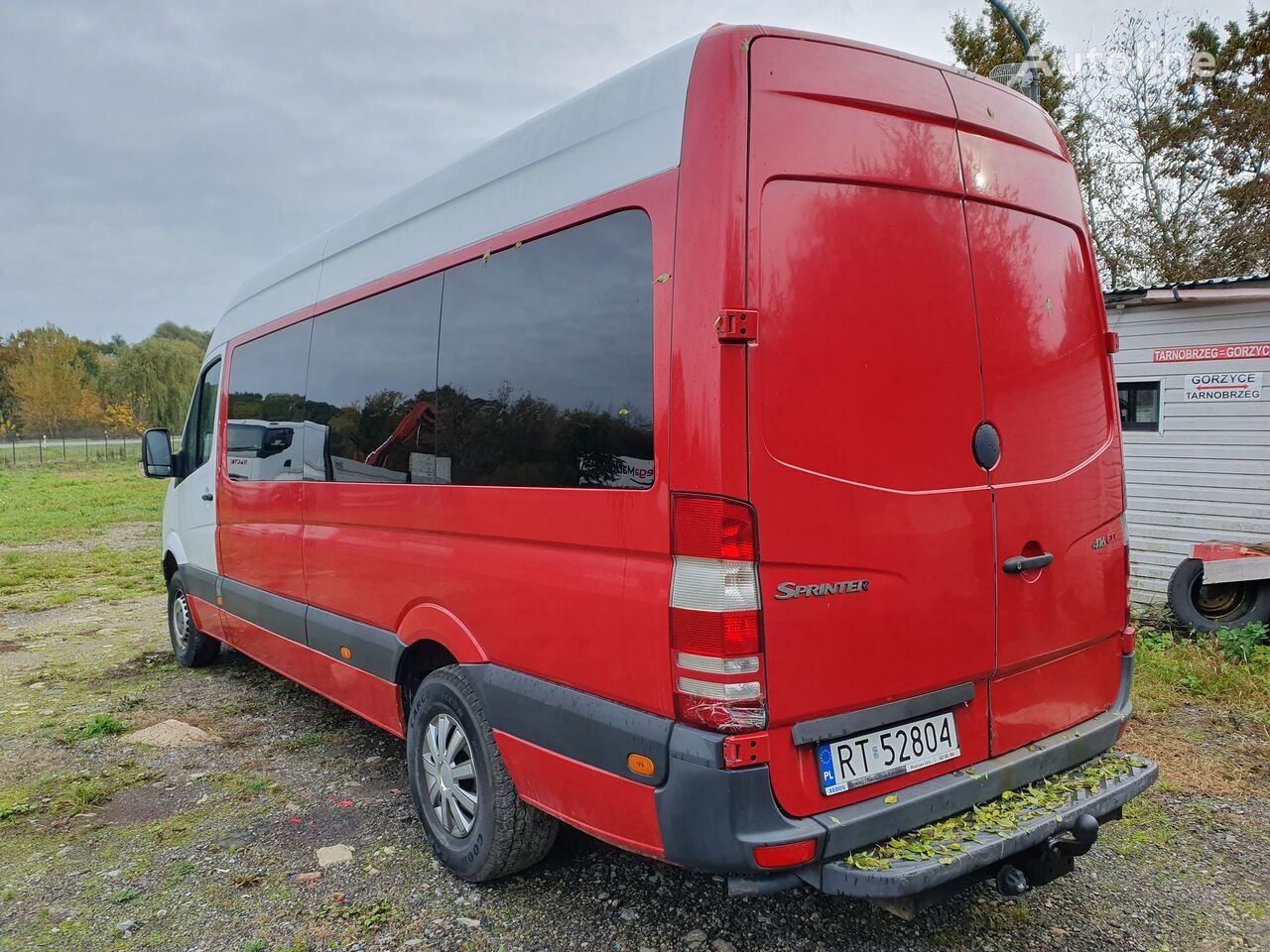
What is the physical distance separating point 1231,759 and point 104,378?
5784cm

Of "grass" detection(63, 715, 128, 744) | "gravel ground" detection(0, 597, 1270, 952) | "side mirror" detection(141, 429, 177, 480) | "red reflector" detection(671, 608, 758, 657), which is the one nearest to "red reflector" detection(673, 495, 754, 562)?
"red reflector" detection(671, 608, 758, 657)

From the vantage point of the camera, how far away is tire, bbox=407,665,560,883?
9.65 feet

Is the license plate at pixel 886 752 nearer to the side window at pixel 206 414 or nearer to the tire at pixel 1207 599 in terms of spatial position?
the side window at pixel 206 414

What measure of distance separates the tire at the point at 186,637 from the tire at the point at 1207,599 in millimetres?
7514

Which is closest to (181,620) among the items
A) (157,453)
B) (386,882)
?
(157,453)

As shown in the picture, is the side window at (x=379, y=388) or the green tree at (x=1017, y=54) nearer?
the side window at (x=379, y=388)

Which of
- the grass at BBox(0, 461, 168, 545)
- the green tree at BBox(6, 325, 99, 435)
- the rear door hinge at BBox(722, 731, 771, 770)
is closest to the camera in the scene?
the rear door hinge at BBox(722, 731, 771, 770)

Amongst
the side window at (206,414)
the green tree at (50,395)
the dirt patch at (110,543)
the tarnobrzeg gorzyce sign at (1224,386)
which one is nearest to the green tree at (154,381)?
the green tree at (50,395)

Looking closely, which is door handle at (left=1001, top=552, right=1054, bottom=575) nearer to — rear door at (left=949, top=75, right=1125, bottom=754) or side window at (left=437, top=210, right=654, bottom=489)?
rear door at (left=949, top=75, right=1125, bottom=754)

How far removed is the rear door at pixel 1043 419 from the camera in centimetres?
262

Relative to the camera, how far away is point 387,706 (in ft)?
11.9

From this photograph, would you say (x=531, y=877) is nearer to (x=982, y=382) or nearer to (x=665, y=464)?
(x=665, y=464)

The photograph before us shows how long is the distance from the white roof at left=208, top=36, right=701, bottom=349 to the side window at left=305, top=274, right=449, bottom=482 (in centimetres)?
19

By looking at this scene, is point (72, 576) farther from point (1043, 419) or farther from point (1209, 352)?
point (1209, 352)
